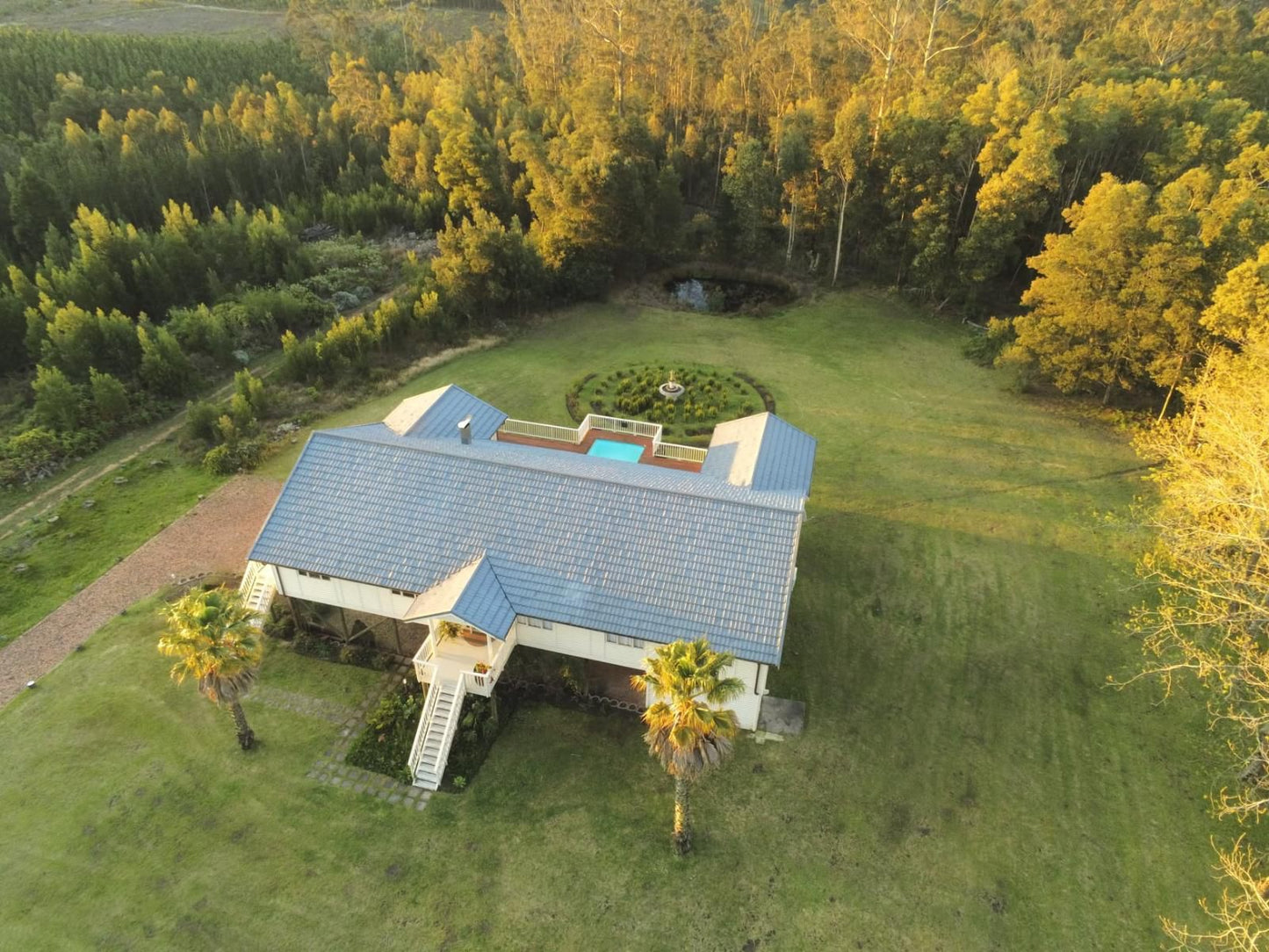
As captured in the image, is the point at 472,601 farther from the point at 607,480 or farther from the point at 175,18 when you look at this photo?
the point at 175,18

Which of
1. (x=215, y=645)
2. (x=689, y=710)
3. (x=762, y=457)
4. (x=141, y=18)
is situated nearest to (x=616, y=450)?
(x=762, y=457)

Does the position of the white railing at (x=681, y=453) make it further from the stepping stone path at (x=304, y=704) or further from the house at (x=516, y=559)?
the stepping stone path at (x=304, y=704)

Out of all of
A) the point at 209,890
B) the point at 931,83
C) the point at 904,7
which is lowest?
the point at 209,890

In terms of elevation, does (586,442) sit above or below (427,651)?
above

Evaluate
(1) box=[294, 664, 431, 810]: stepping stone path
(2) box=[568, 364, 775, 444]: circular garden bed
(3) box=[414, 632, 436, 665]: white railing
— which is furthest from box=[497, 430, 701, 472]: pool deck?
(1) box=[294, 664, 431, 810]: stepping stone path

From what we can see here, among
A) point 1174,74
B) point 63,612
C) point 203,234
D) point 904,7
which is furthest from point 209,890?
→ point 1174,74

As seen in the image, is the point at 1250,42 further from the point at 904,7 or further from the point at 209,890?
the point at 209,890
